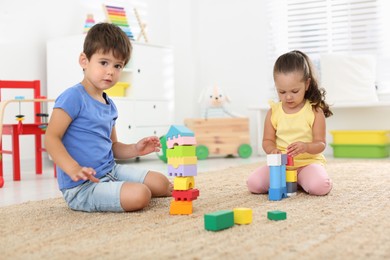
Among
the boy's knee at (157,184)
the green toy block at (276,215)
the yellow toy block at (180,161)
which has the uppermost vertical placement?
the yellow toy block at (180,161)

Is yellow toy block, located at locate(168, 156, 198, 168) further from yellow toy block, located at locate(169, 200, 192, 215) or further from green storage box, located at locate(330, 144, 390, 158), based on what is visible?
green storage box, located at locate(330, 144, 390, 158)

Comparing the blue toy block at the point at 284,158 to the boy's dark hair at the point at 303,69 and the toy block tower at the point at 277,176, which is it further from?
the boy's dark hair at the point at 303,69

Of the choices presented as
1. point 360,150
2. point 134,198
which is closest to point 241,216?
point 134,198

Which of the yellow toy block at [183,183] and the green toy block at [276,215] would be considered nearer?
the green toy block at [276,215]

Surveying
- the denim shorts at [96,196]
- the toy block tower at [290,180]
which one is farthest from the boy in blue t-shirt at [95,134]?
the toy block tower at [290,180]

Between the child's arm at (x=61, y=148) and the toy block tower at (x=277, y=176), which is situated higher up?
the child's arm at (x=61, y=148)

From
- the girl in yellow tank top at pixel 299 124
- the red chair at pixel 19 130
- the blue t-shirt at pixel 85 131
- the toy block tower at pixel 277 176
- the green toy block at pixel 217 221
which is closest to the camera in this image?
the green toy block at pixel 217 221

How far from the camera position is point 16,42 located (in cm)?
284

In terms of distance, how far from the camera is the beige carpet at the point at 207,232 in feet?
2.99

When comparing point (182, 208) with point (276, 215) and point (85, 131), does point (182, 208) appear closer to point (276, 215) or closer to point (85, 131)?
point (276, 215)

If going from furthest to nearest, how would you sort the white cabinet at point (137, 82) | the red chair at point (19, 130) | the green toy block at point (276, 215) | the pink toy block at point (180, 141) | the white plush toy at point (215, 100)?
the white plush toy at point (215, 100), the white cabinet at point (137, 82), the red chair at point (19, 130), the pink toy block at point (180, 141), the green toy block at point (276, 215)

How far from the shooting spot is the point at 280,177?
1516 millimetres

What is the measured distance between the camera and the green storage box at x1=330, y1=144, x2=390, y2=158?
3072 millimetres

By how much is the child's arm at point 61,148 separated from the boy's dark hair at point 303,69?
26.9 inches
